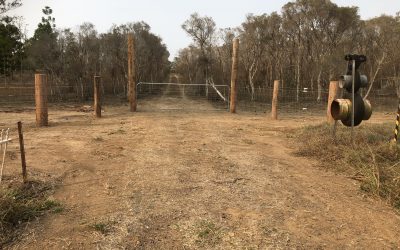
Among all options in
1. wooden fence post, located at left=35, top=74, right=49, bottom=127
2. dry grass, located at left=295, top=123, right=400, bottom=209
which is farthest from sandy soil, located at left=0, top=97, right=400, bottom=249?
wooden fence post, located at left=35, top=74, right=49, bottom=127

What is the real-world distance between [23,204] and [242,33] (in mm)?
28500

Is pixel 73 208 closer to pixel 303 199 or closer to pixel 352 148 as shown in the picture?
pixel 303 199

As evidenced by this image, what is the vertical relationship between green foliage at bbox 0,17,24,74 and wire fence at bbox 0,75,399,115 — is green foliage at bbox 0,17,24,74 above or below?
above

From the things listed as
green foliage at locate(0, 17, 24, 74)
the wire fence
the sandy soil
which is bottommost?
the sandy soil

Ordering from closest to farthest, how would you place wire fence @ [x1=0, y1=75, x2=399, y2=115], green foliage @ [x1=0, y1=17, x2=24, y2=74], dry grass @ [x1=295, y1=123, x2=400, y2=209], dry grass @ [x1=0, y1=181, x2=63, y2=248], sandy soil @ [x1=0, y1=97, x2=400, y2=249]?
1. sandy soil @ [x1=0, y1=97, x2=400, y2=249]
2. dry grass @ [x1=0, y1=181, x2=63, y2=248]
3. dry grass @ [x1=295, y1=123, x2=400, y2=209]
4. wire fence @ [x1=0, y1=75, x2=399, y2=115]
5. green foliage @ [x1=0, y1=17, x2=24, y2=74]

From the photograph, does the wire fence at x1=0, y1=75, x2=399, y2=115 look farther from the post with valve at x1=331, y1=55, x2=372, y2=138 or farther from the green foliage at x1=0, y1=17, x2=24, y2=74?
the post with valve at x1=331, y1=55, x2=372, y2=138

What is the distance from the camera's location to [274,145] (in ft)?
31.9

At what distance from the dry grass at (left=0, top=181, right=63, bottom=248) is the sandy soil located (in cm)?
16

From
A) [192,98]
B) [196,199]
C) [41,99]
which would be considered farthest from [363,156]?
[192,98]

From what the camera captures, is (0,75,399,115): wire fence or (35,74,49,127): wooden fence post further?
(0,75,399,115): wire fence

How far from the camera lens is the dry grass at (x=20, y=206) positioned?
438cm

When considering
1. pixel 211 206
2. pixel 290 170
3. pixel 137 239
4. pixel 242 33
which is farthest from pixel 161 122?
pixel 242 33

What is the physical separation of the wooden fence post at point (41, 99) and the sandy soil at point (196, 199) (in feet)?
8.25

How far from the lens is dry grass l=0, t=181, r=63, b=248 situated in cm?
438
